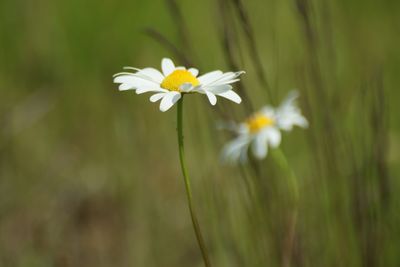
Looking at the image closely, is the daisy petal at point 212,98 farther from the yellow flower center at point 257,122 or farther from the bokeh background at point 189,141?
the yellow flower center at point 257,122

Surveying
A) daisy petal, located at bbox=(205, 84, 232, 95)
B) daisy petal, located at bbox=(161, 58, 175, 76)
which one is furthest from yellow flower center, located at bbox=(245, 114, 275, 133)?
daisy petal, located at bbox=(205, 84, 232, 95)

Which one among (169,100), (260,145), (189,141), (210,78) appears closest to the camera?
(169,100)

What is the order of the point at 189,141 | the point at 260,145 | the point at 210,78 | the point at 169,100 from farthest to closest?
1. the point at 189,141
2. the point at 260,145
3. the point at 210,78
4. the point at 169,100

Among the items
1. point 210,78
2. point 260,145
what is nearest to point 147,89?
point 210,78

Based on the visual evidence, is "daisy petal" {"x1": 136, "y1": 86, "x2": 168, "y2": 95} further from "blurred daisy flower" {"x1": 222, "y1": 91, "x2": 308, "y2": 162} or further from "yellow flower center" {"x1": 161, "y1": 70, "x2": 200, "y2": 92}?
"blurred daisy flower" {"x1": 222, "y1": 91, "x2": 308, "y2": 162}

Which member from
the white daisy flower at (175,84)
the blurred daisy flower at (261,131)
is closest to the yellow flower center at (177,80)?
the white daisy flower at (175,84)

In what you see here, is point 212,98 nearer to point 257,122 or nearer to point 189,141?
point 257,122

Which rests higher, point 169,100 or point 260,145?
point 169,100

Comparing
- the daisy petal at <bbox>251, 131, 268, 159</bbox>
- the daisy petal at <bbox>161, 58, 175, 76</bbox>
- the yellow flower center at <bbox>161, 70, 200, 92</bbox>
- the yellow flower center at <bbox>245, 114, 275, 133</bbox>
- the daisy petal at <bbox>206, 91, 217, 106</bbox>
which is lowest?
the daisy petal at <bbox>251, 131, 268, 159</bbox>
